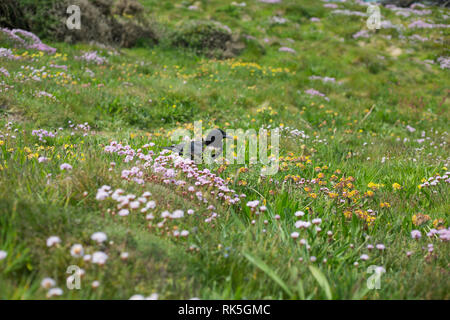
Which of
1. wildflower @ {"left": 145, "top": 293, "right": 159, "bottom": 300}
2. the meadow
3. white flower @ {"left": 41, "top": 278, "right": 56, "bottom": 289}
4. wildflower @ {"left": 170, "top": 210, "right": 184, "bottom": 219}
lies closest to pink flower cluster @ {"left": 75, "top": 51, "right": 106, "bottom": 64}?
the meadow

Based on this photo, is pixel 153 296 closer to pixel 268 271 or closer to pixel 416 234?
pixel 268 271

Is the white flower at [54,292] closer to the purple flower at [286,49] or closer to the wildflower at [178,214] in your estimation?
the wildflower at [178,214]

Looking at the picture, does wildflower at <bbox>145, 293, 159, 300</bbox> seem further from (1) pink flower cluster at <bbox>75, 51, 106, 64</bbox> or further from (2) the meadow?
(1) pink flower cluster at <bbox>75, 51, 106, 64</bbox>

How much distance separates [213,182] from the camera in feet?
11.4

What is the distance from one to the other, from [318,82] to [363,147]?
5996 millimetres

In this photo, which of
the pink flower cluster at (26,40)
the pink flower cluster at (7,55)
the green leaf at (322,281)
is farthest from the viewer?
the pink flower cluster at (26,40)

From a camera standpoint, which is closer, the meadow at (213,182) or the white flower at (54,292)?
the white flower at (54,292)

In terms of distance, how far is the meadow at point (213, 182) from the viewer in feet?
6.47

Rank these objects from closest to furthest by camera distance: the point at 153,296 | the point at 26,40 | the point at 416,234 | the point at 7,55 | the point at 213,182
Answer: the point at 153,296, the point at 416,234, the point at 213,182, the point at 7,55, the point at 26,40

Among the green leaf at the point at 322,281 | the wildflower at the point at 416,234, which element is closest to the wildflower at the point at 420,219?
the wildflower at the point at 416,234

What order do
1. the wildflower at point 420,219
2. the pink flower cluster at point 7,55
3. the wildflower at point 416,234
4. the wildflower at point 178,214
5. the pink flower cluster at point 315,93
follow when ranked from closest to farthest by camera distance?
the wildflower at point 178,214 < the wildflower at point 416,234 < the wildflower at point 420,219 < the pink flower cluster at point 7,55 < the pink flower cluster at point 315,93

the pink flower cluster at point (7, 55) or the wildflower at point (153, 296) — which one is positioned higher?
the pink flower cluster at point (7, 55)

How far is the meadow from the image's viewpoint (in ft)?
6.47

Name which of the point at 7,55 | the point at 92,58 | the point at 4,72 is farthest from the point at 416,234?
the point at 92,58
